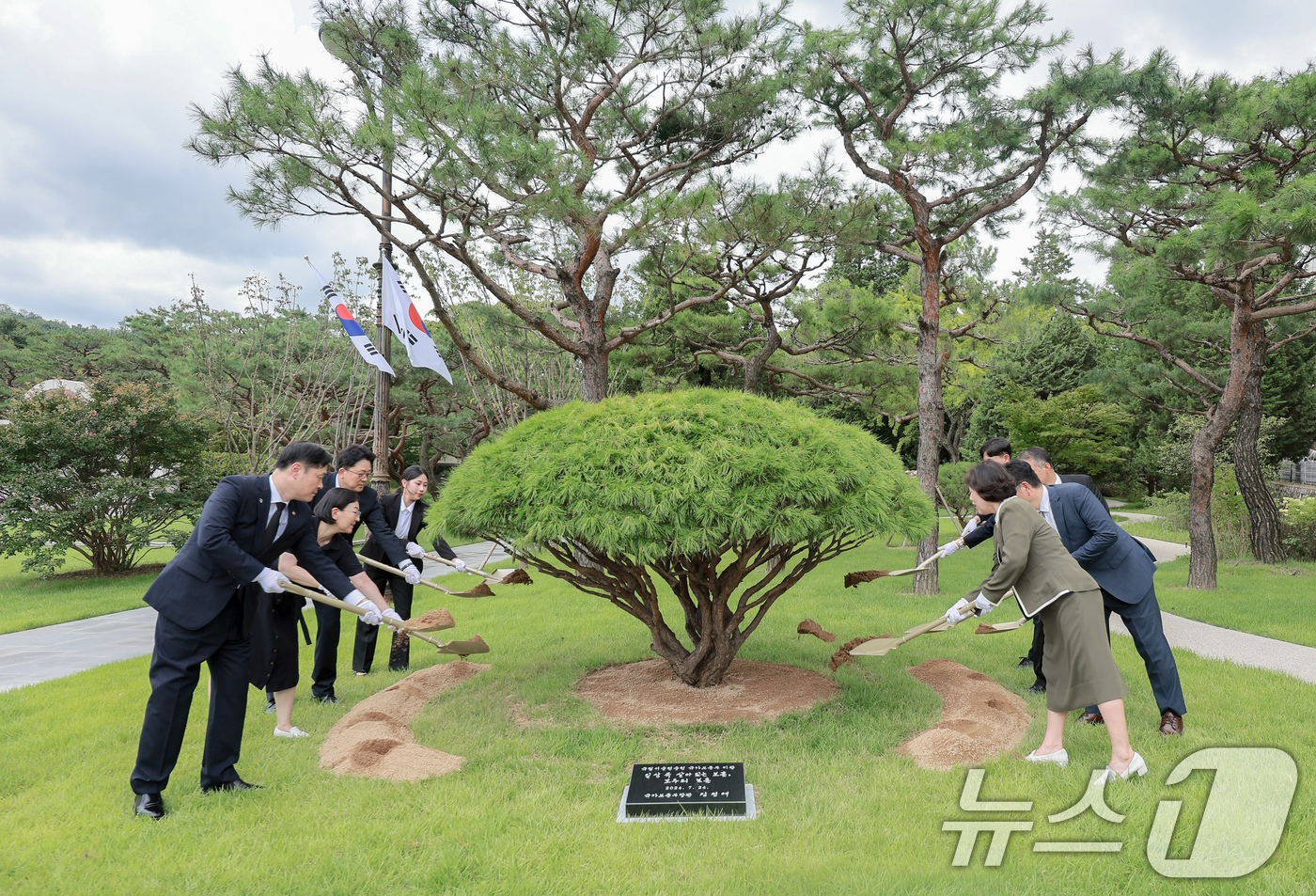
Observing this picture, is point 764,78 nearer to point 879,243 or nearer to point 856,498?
point 879,243

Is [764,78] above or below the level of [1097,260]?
above

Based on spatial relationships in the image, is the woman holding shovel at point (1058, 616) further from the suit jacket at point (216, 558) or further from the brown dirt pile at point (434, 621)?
the suit jacket at point (216, 558)

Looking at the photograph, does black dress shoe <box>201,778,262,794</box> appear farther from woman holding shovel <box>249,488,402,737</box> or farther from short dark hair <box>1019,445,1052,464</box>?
short dark hair <box>1019,445,1052,464</box>

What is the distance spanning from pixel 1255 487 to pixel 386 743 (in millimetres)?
13960

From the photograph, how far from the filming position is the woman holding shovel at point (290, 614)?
13.0 feet

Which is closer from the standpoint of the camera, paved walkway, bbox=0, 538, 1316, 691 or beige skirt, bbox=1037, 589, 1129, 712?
beige skirt, bbox=1037, 589, 1129, 712

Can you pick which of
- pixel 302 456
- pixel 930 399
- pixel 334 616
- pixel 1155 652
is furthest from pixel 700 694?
pixel 930 399

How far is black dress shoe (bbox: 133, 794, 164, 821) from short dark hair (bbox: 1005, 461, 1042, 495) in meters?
4.39

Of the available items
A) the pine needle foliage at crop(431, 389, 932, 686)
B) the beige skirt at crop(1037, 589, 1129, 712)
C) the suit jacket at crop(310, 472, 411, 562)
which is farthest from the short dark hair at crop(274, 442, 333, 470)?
the beige skirt at crop(1037, 589, 1129, 712)

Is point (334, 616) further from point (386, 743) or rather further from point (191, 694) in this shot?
point (191, 694)

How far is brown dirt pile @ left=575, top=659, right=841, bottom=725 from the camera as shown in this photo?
4695mm

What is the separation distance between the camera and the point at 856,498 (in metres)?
4.20

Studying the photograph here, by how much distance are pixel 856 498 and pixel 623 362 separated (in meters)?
9.59

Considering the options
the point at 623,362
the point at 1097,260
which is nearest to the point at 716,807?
the point at 623,362
